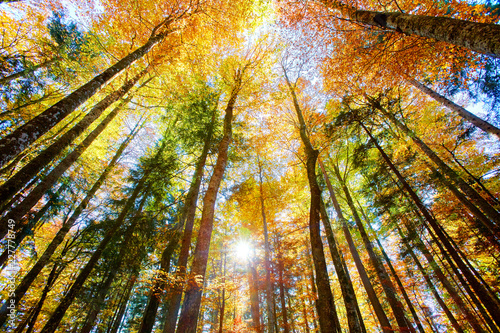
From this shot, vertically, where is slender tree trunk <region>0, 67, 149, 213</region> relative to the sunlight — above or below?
below

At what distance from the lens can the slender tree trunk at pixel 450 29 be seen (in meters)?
2.03

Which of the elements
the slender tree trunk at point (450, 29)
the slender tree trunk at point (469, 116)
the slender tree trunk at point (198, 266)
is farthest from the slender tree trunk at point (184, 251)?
the slender tree trunk at point (469, 116)

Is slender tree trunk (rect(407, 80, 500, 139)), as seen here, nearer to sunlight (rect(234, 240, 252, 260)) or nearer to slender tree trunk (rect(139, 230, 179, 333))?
slender tree trunk (rect(139, 230, 179, 333))

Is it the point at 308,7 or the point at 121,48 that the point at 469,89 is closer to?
the point at 308,7

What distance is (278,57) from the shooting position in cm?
971

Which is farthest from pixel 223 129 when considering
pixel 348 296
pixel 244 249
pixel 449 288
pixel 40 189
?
pixel 449 288

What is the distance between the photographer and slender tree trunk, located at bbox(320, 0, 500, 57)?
2033 mm

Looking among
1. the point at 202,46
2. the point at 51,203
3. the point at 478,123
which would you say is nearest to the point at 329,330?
the point at 478,123

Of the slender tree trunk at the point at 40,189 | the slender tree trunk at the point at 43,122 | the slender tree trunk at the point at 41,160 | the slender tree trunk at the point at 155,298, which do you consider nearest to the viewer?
the slender tree trunk at the point at 43,122

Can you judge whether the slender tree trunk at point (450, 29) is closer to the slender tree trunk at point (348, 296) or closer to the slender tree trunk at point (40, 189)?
the slender tree trunk at point (348, 296)

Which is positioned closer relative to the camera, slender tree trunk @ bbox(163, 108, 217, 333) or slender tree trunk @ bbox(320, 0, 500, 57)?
slender tree trunk @ bbox(320, 0, 500, 57)

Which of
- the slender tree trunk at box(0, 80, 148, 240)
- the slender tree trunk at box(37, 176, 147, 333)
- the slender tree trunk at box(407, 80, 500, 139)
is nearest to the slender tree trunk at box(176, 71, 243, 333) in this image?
the slender tree trunk at box(0, 80, 148, 240)

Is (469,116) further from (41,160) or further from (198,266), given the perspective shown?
(41,160)

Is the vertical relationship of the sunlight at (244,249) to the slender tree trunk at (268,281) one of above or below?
above
